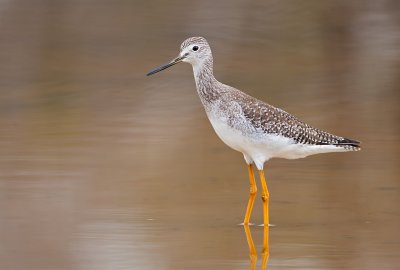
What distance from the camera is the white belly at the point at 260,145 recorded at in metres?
10.3

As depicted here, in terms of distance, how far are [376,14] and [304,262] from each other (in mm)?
9491

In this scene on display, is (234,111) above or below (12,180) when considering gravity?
above

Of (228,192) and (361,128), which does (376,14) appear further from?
(228,192)

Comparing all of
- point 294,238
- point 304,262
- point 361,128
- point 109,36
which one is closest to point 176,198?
point 294,238

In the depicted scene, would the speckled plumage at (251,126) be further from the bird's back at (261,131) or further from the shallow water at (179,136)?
the shallow water at (179,136)

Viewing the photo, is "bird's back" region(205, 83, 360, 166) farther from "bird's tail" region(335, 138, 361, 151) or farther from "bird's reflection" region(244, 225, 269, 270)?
"bird's reflection" region(244, 225, 269, 270)

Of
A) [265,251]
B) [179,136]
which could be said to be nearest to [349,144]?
[265,251]

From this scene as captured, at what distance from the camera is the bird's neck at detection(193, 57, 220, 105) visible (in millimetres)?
10570

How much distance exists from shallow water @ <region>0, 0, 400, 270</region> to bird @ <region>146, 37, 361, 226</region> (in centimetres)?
60

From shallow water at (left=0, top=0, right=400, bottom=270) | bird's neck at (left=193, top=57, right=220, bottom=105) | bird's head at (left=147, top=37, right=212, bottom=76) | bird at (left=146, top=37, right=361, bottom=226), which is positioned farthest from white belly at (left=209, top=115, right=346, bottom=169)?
bird's head at (left=147, top=37, right=212, bottom=76)

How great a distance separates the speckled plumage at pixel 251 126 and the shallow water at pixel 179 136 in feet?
2.08

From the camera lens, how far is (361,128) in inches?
544

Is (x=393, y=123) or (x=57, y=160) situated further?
(x=393, y=123)

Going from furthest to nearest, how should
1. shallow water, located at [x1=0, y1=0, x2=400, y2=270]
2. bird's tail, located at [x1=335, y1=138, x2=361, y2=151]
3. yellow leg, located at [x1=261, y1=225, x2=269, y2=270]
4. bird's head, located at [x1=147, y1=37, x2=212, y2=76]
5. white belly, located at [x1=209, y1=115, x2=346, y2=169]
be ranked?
bird's head, located at [x1=147, y1=37, x2=212, y2=76] → bird's tail, located at [x1=335, y1=138, x2=361, y2=151] → white belly, located at [x1=209, y1=115, x2=346, y2=169] → shallow water, located at [x1=0, y1=0, x2=400, y2=270] → yellow leg, located at [x1=261, y1=225, x2=269, y2=270]
